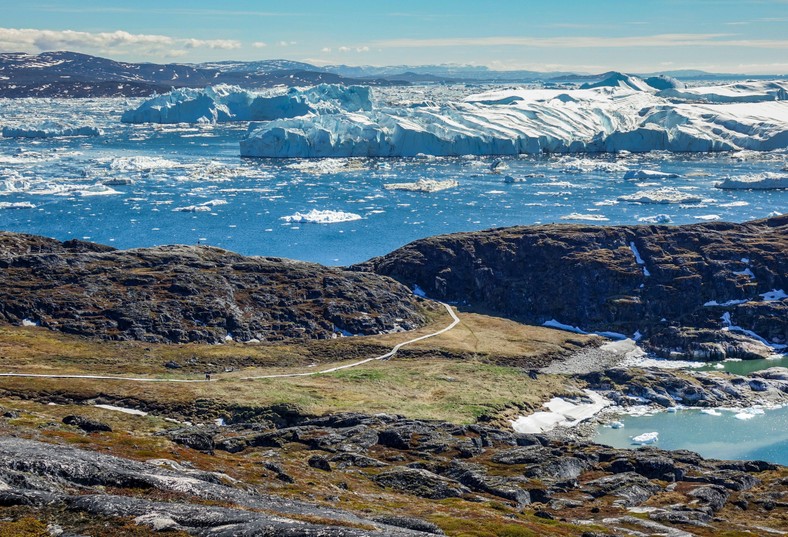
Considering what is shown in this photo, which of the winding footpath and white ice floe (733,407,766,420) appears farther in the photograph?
white ice floe (733,407,766,420)

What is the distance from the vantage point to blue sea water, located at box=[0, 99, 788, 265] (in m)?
130

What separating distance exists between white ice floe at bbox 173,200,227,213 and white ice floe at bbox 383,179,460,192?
28.8 meters

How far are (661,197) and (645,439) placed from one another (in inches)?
3462

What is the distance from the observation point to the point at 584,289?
98.4 meters

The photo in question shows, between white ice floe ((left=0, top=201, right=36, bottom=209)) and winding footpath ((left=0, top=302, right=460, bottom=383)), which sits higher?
white ice floe ((left=0, top=201, right=36, bottom=209))

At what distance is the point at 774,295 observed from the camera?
95750 millimetres

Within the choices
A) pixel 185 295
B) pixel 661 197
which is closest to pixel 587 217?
pixel 661 197

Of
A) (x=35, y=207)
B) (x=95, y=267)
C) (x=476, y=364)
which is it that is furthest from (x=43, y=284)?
(x=35, y=207)

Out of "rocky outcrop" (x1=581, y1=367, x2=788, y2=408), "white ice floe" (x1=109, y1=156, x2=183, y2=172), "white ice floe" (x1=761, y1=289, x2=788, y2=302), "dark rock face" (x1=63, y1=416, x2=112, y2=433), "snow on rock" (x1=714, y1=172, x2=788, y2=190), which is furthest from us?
"white ice floe" (x1=109, y1=156, x2=183, y2=172)

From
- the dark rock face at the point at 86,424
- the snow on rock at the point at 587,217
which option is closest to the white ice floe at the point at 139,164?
the snow on rock at the point at 587,217

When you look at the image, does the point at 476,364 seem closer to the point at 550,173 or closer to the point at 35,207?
the point at 35,207

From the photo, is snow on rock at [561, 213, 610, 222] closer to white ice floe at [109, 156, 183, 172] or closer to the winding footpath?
the winding footpath

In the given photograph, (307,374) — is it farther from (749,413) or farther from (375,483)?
(749,413)

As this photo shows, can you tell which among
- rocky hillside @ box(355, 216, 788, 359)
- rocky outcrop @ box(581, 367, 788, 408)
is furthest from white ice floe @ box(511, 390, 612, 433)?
rocky hillside @ box(355, 216, 788, 359)
